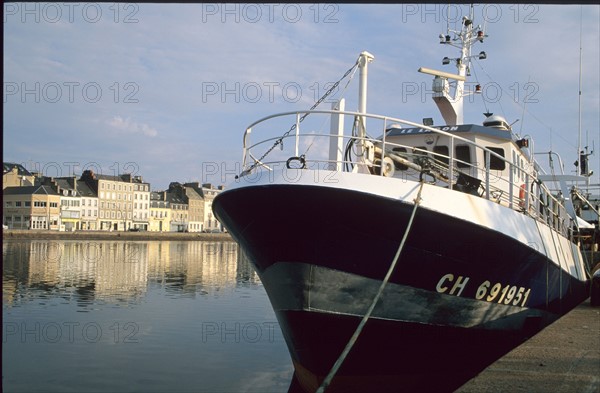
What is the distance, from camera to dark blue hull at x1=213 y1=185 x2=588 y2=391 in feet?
25.5

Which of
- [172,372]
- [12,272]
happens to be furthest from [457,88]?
[12,272]

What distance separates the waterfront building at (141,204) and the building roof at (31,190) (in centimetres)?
1775

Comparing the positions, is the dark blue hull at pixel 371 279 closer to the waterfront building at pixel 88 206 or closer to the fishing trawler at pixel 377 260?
the fishing trawler at pixel 377 260

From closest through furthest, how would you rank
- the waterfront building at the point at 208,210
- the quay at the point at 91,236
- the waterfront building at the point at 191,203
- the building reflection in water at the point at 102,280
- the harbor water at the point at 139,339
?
the harbor water at the point at 139,339, the building reflection in water at the point at 102,280, the quay at the point at 91,236, the waterfront building at the point at 191,203, the waterfront building at the point at 208,210

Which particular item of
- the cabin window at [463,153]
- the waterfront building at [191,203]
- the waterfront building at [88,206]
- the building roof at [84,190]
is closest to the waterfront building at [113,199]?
the building roof at [84,190]

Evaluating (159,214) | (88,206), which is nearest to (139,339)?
(88,206)

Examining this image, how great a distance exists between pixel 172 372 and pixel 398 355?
4795 mm

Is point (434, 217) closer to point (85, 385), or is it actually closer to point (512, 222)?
point (512, 222)

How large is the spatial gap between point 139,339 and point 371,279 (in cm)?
780

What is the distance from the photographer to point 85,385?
1016 centimetres

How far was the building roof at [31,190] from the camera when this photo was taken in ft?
308

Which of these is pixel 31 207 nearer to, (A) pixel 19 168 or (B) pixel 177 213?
(A) pixel 19 168

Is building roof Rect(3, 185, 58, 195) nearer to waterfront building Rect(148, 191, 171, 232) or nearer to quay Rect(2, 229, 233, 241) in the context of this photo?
quay Rect(2, 229, 233, 241)

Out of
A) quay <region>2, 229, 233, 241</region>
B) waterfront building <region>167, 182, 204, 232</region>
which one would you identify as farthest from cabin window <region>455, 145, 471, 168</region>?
waterfront building <region>167, 182, 204, 232</region>
